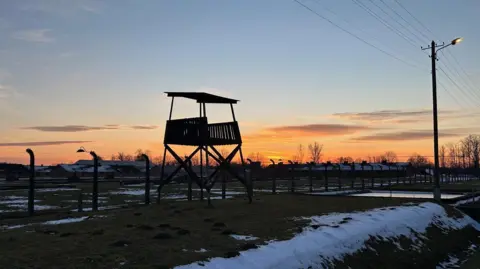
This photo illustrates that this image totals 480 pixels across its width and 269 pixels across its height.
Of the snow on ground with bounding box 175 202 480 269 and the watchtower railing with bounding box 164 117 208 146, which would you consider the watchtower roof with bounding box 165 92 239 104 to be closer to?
the watchtower railing with bounding box 164 117 208 146

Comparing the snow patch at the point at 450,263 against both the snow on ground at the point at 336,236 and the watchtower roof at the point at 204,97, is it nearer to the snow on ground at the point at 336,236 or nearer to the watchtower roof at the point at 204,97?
the snow on ground at the point at 336,236

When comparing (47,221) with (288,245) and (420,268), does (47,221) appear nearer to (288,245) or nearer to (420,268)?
(288,245)

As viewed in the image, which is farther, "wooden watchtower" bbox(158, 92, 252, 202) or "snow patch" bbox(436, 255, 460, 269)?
"wooden watchtower" bbox(158, 92, 252, 202)

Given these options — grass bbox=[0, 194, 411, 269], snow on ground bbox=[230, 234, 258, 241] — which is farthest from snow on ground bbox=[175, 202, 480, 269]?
snow on ground bbox=[230, 234, 258, 241]

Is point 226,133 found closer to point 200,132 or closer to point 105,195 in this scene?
point 200,132

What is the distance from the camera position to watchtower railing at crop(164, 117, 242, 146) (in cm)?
2111

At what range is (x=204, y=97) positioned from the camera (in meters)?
21.1

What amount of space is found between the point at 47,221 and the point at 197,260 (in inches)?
342

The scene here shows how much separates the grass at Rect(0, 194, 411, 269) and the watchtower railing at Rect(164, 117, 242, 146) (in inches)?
136

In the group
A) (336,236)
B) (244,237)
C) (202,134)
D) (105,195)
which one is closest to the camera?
(244,237)

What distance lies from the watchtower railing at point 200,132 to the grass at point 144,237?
3.46 meters

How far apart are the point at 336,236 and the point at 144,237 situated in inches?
218

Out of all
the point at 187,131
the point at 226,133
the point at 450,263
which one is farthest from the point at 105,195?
the point at 450,263

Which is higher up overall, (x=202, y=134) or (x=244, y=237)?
(x=202, y=134)
